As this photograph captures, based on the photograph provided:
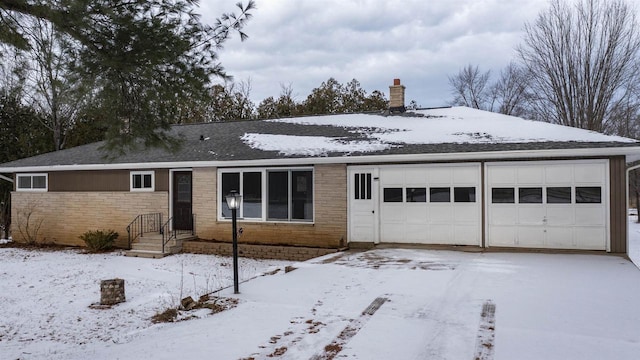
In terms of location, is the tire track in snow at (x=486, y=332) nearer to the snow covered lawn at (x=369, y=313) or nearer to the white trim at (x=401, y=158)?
the snow covered lawn at (x=369, y=313)

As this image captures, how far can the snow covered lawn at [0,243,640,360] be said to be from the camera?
15.8ft

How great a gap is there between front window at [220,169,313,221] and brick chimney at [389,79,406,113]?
5502 mm

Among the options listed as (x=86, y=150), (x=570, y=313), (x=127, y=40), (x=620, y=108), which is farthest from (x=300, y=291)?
(x=620, y=108)

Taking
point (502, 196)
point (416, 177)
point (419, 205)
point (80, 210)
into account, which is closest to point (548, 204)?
point (502, 196)

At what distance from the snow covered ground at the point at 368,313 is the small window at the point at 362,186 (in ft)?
6.72

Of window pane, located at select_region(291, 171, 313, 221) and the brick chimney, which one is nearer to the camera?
window pane, located at select_region(291, 171, 313, 221)

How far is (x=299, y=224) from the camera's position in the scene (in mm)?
13078

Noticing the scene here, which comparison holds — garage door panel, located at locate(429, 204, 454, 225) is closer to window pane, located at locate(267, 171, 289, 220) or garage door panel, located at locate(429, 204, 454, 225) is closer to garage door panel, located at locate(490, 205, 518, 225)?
garage door panel, located at locate(490, 205, 518, 225)

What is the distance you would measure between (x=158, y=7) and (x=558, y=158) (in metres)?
9.18

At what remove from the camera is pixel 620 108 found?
2294 cm

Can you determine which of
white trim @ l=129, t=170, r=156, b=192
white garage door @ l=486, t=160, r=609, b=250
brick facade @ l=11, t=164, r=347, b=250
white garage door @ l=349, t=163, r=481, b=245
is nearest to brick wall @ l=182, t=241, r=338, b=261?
brick facade @ l=11, t=164, r=347, b=250

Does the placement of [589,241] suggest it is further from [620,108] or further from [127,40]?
[620,108]

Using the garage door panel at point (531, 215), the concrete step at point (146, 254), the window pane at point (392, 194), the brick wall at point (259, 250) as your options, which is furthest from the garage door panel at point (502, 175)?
the concrete step at point (146, 254)

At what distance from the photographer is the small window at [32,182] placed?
17.1 meters
